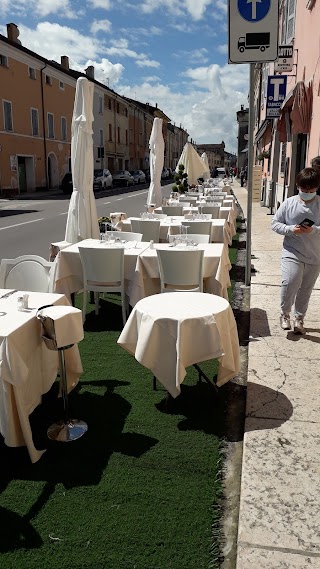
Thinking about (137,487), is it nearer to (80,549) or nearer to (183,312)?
(80,549)

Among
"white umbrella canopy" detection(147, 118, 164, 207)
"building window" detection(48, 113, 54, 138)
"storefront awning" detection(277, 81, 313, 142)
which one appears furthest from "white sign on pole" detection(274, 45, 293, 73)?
"building window" detection(48, 113, 54, 138)

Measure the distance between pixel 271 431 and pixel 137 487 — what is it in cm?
104

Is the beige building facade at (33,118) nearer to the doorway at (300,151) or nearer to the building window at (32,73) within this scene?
the building window at (32,73)

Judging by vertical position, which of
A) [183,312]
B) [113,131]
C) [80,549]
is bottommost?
[80,549]

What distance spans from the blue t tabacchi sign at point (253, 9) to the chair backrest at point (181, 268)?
3170 mm

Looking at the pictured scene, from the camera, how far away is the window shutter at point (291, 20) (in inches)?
533

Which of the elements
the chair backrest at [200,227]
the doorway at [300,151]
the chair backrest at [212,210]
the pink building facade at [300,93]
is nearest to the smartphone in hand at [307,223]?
the chair backrest at [200,227]

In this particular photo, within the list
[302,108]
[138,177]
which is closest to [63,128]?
[138,177]

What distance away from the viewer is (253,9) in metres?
5.76

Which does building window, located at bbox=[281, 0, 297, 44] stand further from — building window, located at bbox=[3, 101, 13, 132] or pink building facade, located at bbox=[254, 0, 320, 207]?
building window, located at bbox=[3, 101, 13, 132]

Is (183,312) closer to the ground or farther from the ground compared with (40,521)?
farther from the ground

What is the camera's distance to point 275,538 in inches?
91.7

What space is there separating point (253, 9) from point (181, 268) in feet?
11.2

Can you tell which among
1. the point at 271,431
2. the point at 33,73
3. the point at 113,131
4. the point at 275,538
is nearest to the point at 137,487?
the point at 275,538
